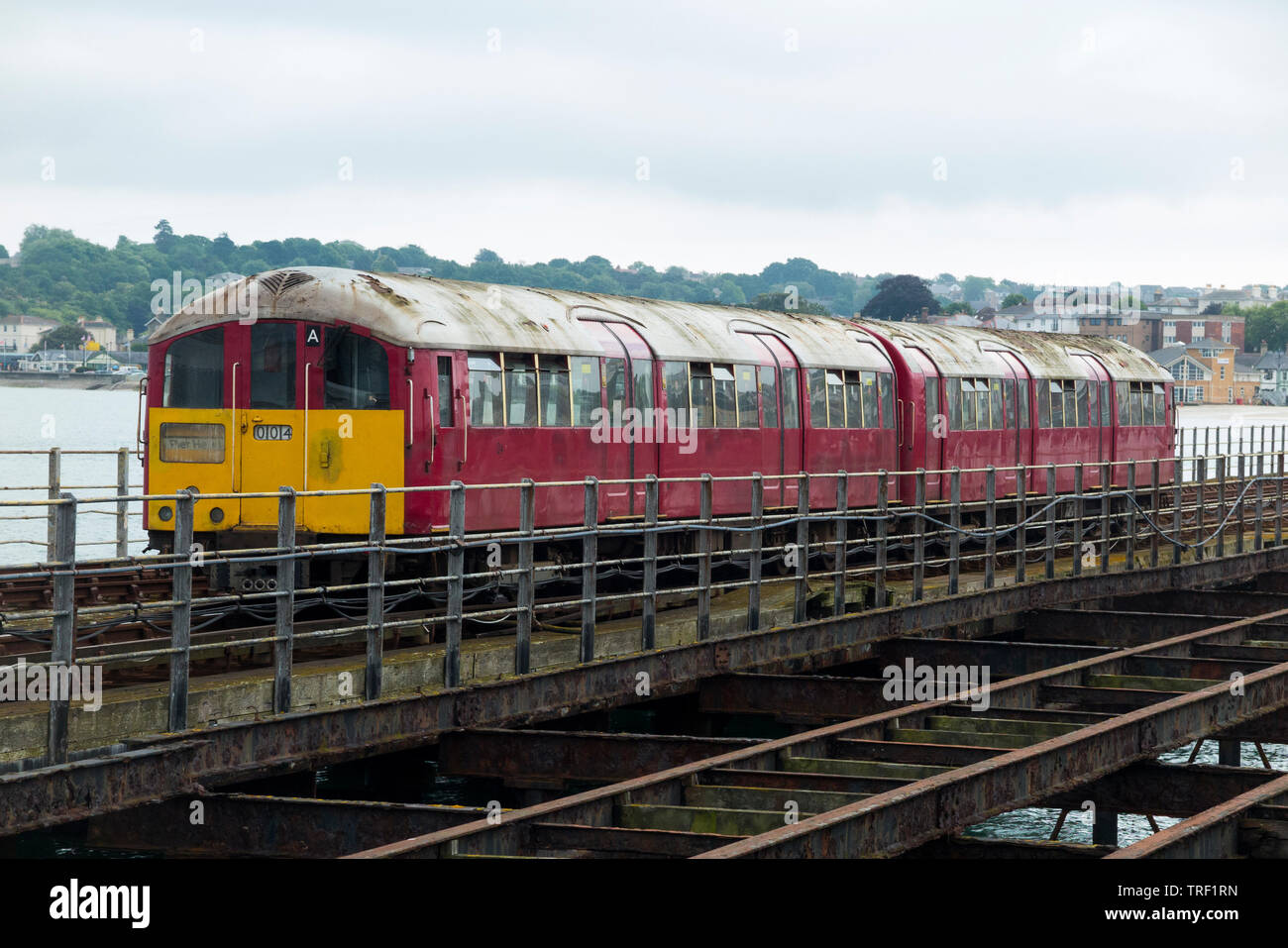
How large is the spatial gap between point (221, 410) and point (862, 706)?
708cm

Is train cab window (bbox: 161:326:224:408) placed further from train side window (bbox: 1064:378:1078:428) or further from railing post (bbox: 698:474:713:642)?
train side window (bbox: 1064:378:1078:428)

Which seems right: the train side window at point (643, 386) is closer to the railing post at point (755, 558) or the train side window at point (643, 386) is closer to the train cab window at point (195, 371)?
the railing post at point (755, 558)

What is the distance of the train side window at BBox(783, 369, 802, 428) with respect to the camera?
2315 cm

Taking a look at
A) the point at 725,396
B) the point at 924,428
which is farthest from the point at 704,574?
the point at 924,428

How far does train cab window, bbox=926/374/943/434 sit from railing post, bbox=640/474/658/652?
13.1 metres

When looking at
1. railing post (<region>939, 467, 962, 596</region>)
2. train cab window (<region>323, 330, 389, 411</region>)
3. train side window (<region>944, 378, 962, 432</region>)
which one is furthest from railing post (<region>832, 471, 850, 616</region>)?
train side window (<region>944, 378, 962, 432</region>)

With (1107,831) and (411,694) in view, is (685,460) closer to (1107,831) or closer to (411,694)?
(1107,831)

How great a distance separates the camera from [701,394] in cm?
2134

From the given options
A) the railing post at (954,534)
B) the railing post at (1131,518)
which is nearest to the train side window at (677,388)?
the railing post at (954,534)

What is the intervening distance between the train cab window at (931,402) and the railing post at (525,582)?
14.8 m

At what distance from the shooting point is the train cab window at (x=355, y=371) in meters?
16.8

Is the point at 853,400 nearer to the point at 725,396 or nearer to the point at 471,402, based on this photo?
the point at 725,396
